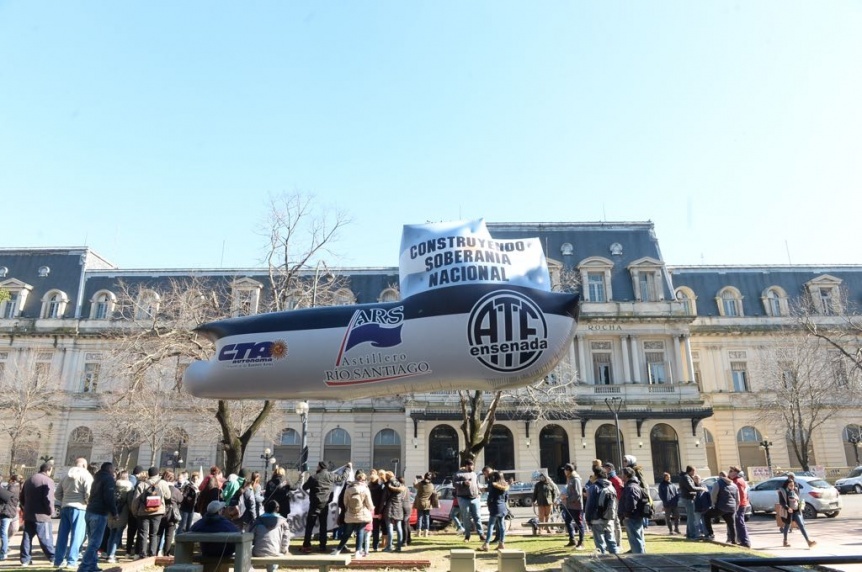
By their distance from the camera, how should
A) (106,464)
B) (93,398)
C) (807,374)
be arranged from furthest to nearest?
1. (93,398)
2. (807,374)
3. (106,464)

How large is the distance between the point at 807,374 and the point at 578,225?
53.0ft

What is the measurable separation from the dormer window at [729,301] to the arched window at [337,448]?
26.7 m

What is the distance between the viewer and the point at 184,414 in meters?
39.4

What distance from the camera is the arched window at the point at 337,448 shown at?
4125cm

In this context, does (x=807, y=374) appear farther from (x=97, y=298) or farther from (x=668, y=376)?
(x=97, y=298)

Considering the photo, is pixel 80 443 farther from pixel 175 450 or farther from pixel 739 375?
pixel 739 375

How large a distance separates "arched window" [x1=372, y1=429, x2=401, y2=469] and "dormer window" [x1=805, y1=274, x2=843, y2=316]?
1136 inches

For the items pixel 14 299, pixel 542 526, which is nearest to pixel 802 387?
pixel 542 526

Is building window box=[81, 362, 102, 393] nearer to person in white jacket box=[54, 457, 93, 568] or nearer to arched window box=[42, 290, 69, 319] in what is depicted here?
arched window box=[42, 290, 69, 319]

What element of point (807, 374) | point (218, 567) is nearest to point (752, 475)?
point (807, 374)

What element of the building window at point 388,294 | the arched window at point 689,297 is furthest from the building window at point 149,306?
the arched window at point 689,297

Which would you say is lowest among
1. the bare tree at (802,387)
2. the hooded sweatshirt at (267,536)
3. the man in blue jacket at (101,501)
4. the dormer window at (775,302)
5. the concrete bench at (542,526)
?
the concrete bench at (542,526)

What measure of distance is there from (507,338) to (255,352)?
4.51 meters

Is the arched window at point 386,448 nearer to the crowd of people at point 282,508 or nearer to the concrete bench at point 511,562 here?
the crowd of people at point 282,508
